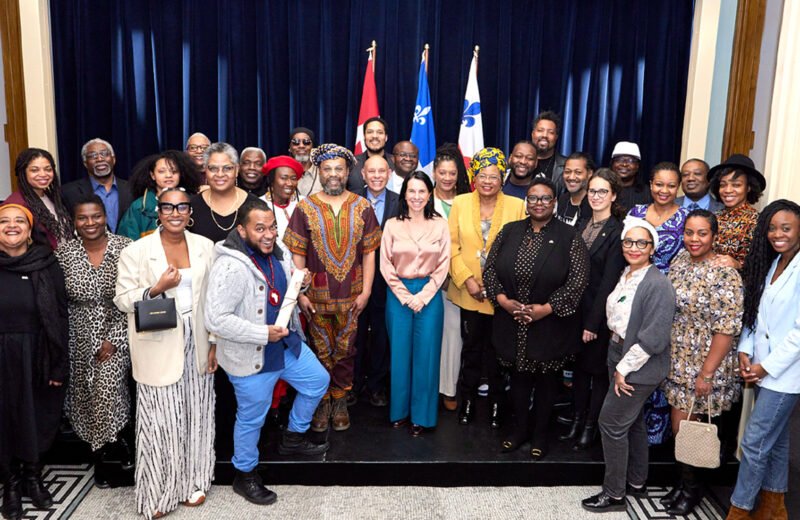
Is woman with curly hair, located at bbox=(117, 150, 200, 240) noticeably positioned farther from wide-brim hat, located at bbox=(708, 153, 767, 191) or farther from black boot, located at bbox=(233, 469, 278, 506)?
wide-brim hat, located at bbox=(708, 153, 767, 191)

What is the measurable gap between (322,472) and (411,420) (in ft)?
2.11

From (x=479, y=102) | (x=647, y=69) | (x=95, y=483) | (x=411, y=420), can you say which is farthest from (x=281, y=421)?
(x=647, y=69)

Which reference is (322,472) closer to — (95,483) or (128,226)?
(95,483)

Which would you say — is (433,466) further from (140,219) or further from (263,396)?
(140,219)

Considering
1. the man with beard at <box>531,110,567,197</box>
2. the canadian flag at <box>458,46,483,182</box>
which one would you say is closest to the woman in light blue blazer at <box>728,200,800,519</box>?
the man with beard at <box>531,110,567,197</box>

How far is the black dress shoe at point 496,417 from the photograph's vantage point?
3.86 m

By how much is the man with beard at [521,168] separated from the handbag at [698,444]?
1.79m

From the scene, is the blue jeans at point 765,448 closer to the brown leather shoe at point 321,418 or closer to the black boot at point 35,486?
the brown leather shoe at point 321,418

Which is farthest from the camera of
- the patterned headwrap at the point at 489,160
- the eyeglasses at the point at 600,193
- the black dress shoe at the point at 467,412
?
the black dress shoe at the point at 467,412

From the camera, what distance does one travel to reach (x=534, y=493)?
345cm

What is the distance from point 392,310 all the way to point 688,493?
1.88m

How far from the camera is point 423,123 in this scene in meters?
5.73

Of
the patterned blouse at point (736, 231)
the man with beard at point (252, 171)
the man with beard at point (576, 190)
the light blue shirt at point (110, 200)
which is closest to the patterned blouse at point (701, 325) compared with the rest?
the patterned blouse at point (736, 231)

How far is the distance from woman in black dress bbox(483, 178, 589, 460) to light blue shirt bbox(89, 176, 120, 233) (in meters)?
2.52
